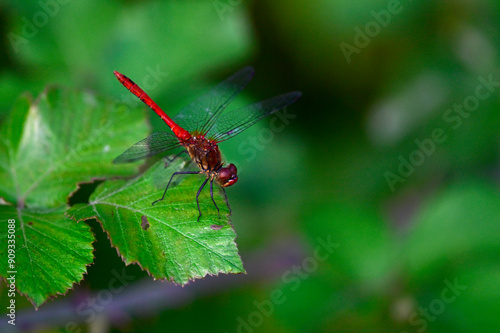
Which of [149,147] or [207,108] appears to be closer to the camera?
[149,147]

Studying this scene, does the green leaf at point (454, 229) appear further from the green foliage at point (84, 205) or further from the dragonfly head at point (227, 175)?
the green foliage at point (84, 205)

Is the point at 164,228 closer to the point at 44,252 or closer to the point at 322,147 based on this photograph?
the point at 44,252

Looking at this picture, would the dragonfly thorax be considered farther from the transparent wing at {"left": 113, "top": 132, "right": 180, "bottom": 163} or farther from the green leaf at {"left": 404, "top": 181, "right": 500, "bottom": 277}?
the green leaf at {"left": 404, "top": 181, "right": 500, "bottom": 277}

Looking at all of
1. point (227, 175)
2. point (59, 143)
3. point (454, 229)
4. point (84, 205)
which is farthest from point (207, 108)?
point (454, 229)

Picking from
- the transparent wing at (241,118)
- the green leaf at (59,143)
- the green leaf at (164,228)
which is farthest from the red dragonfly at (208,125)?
the green leaf at (164,228)

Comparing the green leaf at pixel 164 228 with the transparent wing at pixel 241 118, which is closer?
the green leaf at pixel 164 228


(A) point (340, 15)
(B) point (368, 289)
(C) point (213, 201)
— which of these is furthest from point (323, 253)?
(A) point (340, 15)
